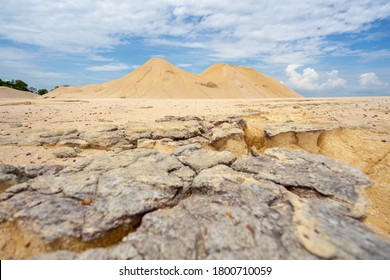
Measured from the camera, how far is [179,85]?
40.5 m

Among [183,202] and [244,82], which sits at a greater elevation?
[244,82]

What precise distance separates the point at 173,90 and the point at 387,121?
33686mm

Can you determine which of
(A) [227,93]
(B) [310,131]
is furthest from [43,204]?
(A) [227,93]

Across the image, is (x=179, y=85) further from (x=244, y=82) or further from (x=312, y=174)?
(x=312, y=174)

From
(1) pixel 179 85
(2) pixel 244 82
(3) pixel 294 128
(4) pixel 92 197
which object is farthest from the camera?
(2) pixel 244 82

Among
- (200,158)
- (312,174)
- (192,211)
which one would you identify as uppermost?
(200,158)

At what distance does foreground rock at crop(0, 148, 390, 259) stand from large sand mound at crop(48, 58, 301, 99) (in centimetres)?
3288

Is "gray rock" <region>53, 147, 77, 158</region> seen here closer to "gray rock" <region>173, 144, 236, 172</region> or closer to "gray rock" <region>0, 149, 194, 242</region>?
"gray rock" <region>0, 149, 194, 242</region>

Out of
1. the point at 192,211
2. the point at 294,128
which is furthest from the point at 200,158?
the point at 294,128

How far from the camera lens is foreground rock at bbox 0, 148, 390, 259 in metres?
2.13

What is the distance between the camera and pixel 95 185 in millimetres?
3041

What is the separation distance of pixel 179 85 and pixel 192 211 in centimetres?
3932

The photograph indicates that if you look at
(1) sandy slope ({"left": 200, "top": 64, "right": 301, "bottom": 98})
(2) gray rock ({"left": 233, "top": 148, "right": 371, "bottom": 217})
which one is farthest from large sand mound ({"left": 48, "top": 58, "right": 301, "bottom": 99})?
(2) gray rock ({"left": 233, "top": 148, "right": 371, "bottom": 217})
